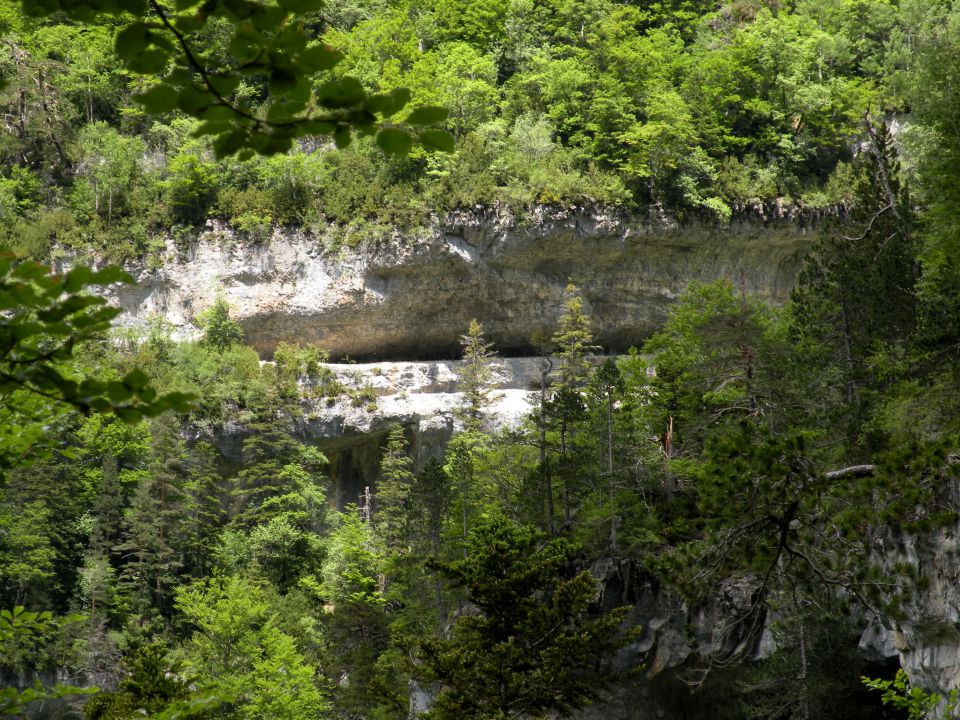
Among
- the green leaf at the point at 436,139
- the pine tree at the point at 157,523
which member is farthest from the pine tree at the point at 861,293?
the pine tree at the point at 157,523

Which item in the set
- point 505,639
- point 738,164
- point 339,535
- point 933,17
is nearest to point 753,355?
point 505,639

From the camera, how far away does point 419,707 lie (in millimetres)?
17875

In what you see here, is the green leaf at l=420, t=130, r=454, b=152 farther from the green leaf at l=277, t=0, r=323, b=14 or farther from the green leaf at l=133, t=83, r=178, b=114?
the green leaf at l=133, t=83, r=178, b=114

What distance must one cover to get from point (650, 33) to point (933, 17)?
36.8 ft

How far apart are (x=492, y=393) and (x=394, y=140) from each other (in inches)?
1276

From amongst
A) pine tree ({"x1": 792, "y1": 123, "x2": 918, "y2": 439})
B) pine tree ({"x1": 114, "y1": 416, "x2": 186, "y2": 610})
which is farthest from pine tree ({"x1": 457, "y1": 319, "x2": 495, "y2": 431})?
pine tree ({"x1": 792, "y1": 123, "x2": 918, "y2": 439})

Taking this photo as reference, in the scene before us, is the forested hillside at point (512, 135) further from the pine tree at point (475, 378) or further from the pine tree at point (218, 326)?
the pine tree at point (475, 378)

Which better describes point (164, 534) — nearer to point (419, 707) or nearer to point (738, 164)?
point (419, 707)

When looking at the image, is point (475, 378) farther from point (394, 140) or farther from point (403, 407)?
point (394, 140)

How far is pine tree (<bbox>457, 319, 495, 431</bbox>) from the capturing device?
3228 centimetres

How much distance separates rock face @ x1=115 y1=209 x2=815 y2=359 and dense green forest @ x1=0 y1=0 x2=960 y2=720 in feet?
Answer: 3.20

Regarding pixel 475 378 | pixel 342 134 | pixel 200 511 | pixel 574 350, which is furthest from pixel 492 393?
pixel 342 134

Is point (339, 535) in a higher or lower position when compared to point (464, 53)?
lower

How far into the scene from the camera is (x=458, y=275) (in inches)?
1358
